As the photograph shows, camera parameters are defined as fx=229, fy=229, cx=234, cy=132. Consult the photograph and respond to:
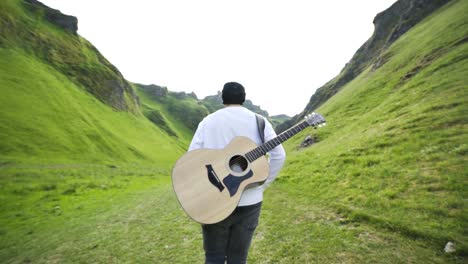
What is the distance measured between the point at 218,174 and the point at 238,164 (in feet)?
1.39

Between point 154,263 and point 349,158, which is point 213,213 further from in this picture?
point 349,158

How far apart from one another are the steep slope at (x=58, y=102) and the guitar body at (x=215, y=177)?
46541 millimetres

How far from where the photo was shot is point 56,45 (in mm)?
91500

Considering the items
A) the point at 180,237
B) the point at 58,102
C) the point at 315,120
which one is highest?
the point at 58,102

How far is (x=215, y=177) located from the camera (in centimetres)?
377

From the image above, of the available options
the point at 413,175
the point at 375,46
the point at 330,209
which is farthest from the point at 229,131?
the point at 375,46

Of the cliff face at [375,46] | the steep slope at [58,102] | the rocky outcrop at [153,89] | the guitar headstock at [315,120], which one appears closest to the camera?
the guitar headstock at [315,120]

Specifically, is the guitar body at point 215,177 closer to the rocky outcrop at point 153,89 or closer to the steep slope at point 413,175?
the steep slope at point 413,175

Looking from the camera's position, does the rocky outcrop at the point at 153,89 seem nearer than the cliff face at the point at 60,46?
No

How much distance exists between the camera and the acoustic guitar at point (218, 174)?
356cm

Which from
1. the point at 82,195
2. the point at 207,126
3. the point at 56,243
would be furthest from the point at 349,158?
the point at 82,195

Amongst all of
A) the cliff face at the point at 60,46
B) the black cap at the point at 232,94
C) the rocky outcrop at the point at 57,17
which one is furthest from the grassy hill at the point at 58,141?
the black cap at the point at 232,94

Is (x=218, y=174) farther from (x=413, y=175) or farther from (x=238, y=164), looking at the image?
(x=413, y=175)

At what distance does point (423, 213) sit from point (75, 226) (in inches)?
655
